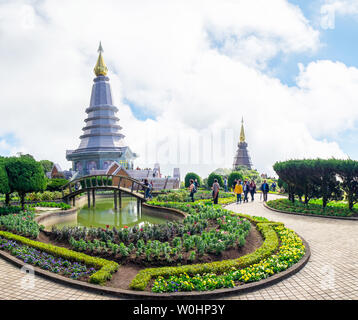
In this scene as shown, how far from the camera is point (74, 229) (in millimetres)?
10469

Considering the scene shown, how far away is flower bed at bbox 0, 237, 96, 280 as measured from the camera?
22.5 ft

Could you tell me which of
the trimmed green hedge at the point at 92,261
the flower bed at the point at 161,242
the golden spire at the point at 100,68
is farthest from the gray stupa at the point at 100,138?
the trimmed green hedge at the point at 92,261

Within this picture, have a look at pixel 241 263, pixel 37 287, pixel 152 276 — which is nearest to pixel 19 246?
pixel 37 287

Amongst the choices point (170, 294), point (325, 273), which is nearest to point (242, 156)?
point (325, 273)

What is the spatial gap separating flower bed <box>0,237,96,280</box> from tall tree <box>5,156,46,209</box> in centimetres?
769

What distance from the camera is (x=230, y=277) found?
6266 millimetres

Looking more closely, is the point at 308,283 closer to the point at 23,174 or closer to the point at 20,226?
the point at 20,226

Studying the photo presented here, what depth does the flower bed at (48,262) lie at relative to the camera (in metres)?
6.85

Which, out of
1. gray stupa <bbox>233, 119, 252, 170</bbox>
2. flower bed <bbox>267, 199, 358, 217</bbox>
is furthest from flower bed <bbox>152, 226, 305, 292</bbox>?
gray stupa <bbox>233, 119, 252, 170</bbox>

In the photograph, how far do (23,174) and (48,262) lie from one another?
10.4 metres

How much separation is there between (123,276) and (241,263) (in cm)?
295

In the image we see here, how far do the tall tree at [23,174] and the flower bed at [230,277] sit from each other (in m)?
13.0
